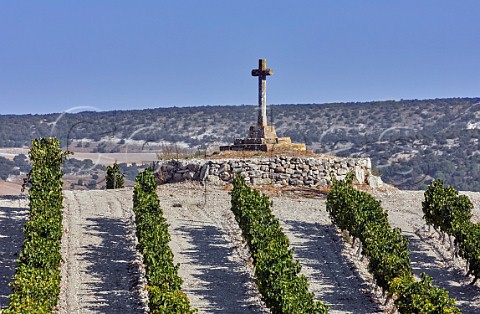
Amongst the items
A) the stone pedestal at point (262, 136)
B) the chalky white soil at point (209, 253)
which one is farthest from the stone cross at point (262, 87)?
the chalky white soil at point (209, 253)

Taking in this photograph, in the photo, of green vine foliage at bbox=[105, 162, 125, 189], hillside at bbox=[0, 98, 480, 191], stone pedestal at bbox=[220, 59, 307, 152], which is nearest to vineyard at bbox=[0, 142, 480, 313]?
stone pedestal at bbox=[220, 59, 307, 152]

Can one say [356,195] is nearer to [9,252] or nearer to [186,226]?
[186,226]

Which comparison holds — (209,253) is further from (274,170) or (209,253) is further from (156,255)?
(274,170)

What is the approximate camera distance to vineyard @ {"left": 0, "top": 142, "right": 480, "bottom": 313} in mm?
17797

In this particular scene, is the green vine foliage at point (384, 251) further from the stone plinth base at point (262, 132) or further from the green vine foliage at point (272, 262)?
the stone plinth base at point (262, 132)

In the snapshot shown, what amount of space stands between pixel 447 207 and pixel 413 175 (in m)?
25.6

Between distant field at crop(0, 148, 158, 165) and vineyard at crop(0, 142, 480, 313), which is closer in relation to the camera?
vineyard at crop(0, 142, 480, 313)

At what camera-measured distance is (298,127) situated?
83.9 meters

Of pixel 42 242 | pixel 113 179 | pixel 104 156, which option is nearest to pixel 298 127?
pixel 104 156

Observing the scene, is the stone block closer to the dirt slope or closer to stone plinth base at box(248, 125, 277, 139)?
stone plinth base at box(248, 125, 277, 139)

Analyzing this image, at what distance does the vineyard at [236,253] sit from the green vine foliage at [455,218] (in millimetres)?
39

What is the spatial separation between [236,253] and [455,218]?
5.90 meters

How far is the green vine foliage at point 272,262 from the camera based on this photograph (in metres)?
16.6

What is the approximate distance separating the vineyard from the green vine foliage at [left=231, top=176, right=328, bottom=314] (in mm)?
38
